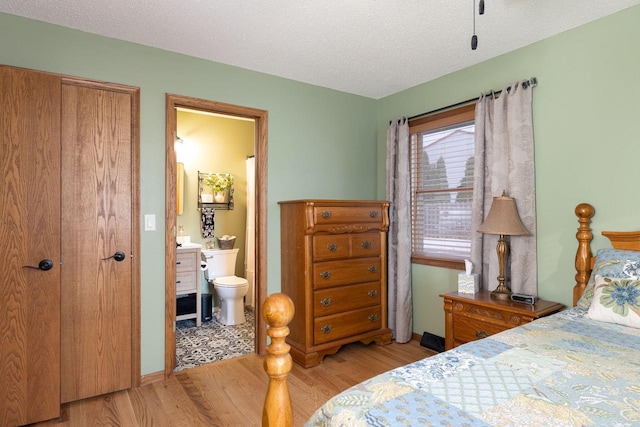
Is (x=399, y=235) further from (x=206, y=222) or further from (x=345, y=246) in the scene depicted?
(x=206, y=222)

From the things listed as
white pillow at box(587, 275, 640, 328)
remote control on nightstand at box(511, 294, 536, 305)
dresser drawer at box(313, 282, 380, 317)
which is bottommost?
dresser drawer at box(313, 282, 380, 317)

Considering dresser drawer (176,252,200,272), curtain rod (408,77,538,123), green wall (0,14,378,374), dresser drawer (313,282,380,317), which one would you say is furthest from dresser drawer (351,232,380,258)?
dresser drawer (176,252,200,272)

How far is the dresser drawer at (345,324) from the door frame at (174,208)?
471 mm

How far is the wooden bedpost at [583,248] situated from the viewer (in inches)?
93.1

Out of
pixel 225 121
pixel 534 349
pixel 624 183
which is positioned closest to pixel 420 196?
pixel 624 183

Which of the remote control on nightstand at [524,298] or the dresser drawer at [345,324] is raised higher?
the remote control on nightstand at [524,298]

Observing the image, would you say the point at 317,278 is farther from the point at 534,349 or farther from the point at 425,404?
the point at 425,404

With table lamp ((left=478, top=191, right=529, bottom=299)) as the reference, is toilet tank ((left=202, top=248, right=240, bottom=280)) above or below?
below

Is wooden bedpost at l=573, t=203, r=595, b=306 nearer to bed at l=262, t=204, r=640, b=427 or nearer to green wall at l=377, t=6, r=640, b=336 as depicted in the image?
green wall at l=377, t=6, r=640, b=336

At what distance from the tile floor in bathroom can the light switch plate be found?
1166 millimetres

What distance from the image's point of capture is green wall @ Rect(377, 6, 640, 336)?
2.28 m

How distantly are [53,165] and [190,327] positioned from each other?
240 centimetres

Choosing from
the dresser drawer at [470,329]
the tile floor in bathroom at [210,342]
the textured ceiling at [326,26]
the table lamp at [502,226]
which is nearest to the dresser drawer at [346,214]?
the table lamp at [502,226]

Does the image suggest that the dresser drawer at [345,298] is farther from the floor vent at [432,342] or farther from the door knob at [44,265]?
the door knob at [44,265]
